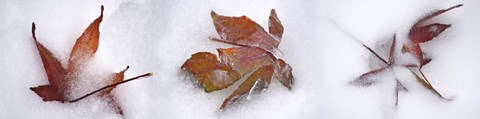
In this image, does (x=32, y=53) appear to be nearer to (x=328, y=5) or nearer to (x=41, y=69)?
(x=41, y=69)

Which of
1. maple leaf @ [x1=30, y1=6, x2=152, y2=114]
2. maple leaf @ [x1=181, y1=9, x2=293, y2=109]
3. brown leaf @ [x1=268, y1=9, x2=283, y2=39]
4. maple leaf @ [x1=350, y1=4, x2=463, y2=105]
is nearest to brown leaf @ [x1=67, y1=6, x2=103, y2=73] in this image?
maple leaf @ [x1=30, y1=6, x2=152, y2=114]

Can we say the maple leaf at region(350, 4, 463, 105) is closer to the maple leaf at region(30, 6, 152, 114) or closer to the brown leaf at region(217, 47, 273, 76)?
the brown leaf at region(217, 47, 273, 76)

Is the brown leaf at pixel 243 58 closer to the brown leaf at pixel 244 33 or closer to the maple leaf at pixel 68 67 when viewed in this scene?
the brown leaf at pixel 244 33

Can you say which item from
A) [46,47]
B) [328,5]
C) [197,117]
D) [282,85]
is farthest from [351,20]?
[46,47]

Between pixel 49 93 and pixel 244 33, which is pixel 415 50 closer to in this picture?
pixel 244 33

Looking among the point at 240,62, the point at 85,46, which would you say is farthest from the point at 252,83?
Result: the point at 85,46

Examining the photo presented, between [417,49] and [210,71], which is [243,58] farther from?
[417,49]

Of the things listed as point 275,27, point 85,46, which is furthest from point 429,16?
point 85,46

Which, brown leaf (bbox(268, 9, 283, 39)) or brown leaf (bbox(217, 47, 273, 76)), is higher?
brown leaf (bbox(268, 9, 283, 39))
